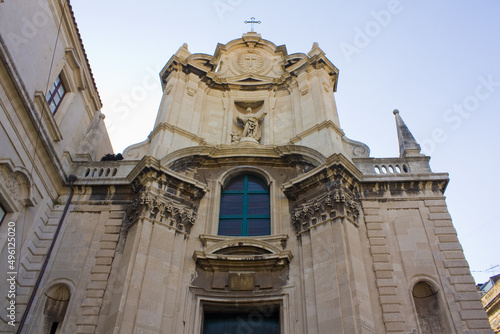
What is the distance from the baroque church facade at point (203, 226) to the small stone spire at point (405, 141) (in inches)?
2.8

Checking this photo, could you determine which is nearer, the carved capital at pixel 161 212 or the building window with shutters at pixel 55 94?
the carved capital at pixel 161 212

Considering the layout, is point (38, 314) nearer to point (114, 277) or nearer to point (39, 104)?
point (114, 277)

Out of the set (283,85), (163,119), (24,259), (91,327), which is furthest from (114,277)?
(283,85)

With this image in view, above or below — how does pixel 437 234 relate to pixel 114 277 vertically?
above

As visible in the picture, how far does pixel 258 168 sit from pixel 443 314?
7.50m

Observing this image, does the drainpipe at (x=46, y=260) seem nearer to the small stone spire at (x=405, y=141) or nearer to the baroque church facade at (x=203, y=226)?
the baroque church facade at (x=203, y=226)

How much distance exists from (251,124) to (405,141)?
6.04m

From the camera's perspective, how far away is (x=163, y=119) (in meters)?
18.2

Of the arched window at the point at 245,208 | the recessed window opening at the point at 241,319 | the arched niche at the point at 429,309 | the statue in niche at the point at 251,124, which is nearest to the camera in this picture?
the arched niche at the point at 429,309

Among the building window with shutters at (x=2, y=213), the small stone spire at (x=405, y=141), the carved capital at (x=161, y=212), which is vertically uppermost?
the small stone spire at (x=405, y=141)

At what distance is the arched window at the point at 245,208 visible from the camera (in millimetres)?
15062

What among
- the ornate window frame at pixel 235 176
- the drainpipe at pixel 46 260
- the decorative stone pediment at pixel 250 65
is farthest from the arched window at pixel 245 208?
the decorative stone pediment at pixel 250 65

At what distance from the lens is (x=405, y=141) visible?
16.8 metres

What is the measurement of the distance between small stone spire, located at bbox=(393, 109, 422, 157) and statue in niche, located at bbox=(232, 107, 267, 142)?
5450mm
